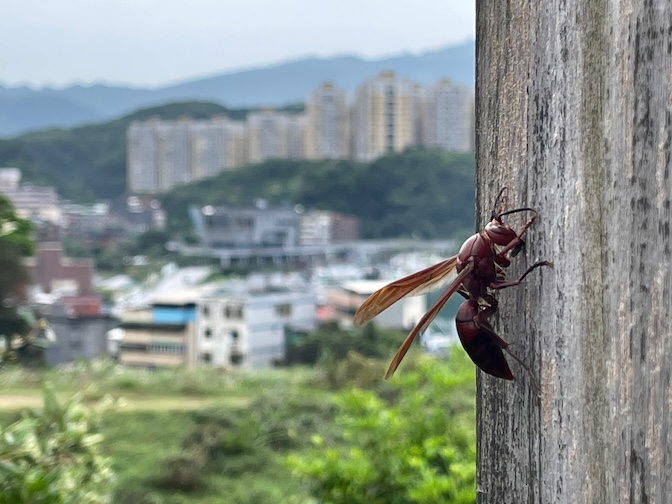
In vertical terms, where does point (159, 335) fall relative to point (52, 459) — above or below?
below

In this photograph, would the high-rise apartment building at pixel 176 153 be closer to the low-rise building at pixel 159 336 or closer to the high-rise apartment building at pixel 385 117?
the high-rise apartment building at pixel 385 117

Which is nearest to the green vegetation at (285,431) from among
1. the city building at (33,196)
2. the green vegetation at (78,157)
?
the city building at (33,196)

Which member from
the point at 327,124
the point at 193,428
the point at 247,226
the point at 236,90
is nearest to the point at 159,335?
the point at 193,428

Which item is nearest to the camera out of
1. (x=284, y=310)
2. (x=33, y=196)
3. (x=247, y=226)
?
(x=284, y=310)

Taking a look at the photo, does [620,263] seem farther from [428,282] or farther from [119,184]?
[119,184]

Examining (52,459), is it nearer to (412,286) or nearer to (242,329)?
(412,286)

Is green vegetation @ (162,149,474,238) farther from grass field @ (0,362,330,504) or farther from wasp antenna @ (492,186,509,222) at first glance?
wasp antenna @ (492,186,509,222)
